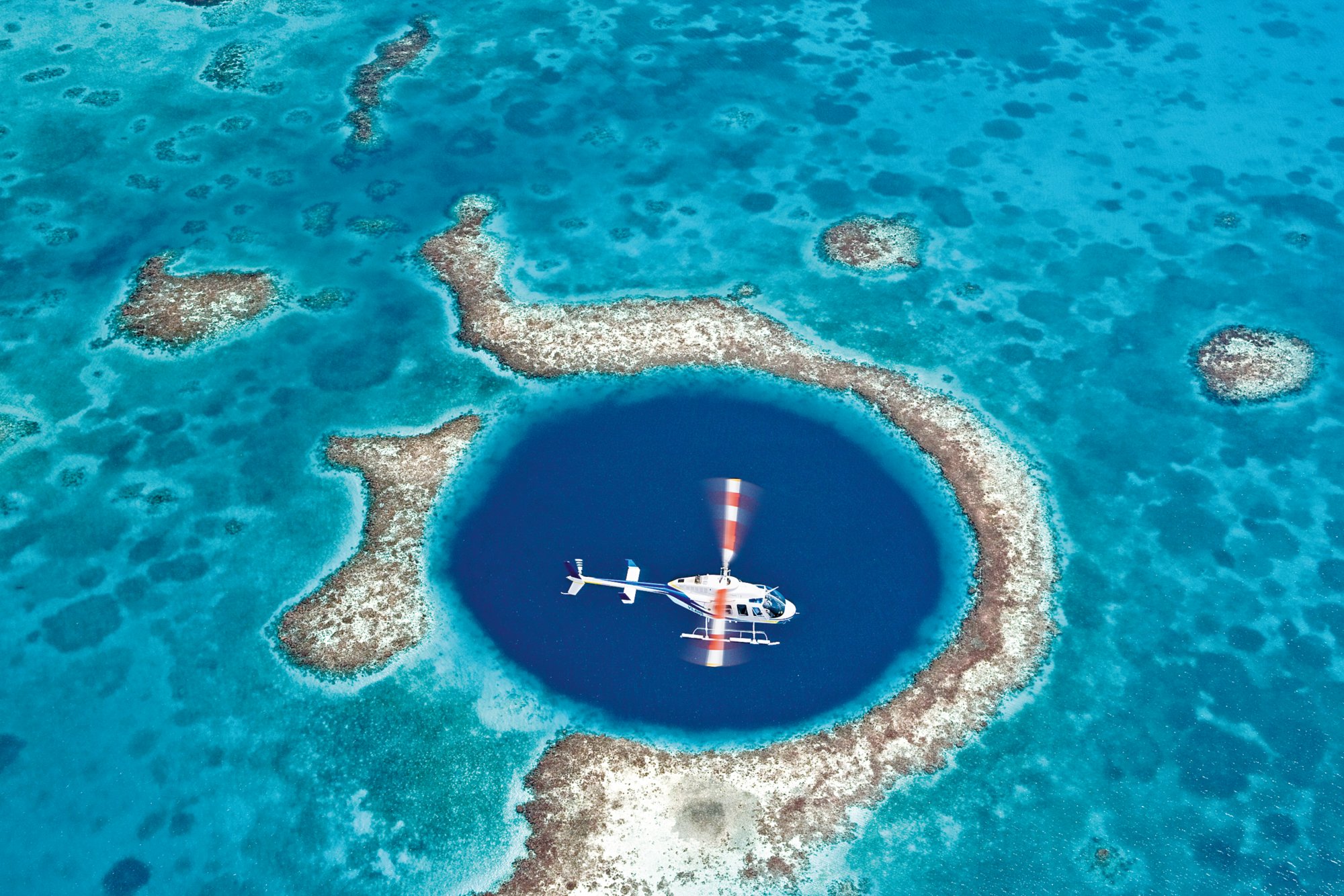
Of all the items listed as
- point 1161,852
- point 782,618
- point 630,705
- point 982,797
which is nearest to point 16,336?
point 630,705

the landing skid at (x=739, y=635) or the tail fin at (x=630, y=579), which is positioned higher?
the tail fin at (x=630, y=579)

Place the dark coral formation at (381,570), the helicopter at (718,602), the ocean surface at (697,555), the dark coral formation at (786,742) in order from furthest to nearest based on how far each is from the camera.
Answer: the dark coral formation at (381,570) < the helicopter at (718,602) < the ocean surface at (697,555) < the dark coral formation at (786,742)

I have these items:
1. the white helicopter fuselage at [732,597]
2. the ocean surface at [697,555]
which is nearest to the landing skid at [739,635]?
the ocean surface at [697,555]

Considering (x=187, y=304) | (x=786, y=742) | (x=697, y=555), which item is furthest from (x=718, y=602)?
(x=187, y=304)

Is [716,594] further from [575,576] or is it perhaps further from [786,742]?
[786,742]

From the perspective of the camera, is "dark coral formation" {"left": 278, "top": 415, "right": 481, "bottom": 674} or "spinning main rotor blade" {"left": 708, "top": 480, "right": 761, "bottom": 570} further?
"spinning main rotor blade" {"left": 708, "top": 480, "right": 761, "bottom": 570}

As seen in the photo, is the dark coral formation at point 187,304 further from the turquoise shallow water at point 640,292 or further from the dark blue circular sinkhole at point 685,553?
the dark blue circular sinkhole at point 685,553

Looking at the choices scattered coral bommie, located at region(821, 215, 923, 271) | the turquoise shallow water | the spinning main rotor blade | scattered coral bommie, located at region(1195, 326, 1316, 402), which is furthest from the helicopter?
scattered coral bommie, located at region(1195, 326, 1316, 402)

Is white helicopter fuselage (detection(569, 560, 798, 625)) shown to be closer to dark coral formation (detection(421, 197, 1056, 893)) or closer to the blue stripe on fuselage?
the blue stripe on fuselage
